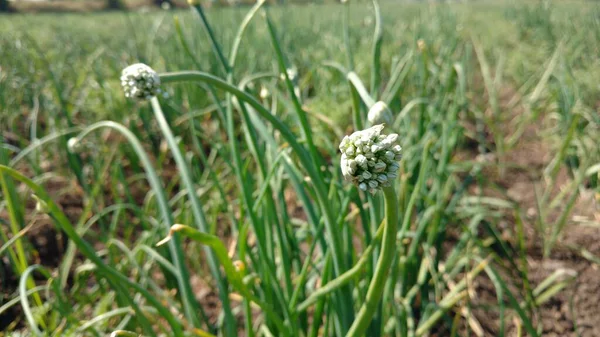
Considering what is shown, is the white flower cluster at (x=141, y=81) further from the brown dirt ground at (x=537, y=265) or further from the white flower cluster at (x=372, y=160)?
the brown dirt ground at (x=537, y=265)

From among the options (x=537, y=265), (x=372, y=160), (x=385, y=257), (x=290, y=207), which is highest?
(x=372, y=160)

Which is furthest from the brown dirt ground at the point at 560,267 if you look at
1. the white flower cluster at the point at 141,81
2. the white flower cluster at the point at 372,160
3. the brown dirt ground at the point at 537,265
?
the white flower cluster at the point at 141,81

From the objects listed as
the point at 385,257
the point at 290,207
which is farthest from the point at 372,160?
the point at 290,207

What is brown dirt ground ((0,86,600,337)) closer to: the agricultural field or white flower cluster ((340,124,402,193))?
the agricultural field

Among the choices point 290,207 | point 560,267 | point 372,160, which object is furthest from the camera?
point 290,207

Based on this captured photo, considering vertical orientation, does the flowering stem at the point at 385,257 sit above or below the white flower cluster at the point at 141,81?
below

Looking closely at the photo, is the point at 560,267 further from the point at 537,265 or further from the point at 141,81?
the point at 141,81

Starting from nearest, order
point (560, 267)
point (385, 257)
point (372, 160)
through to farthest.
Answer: point (372, 160) < point (385, 257) < point (560, 267)

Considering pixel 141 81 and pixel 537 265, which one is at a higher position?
pixel 141 81
